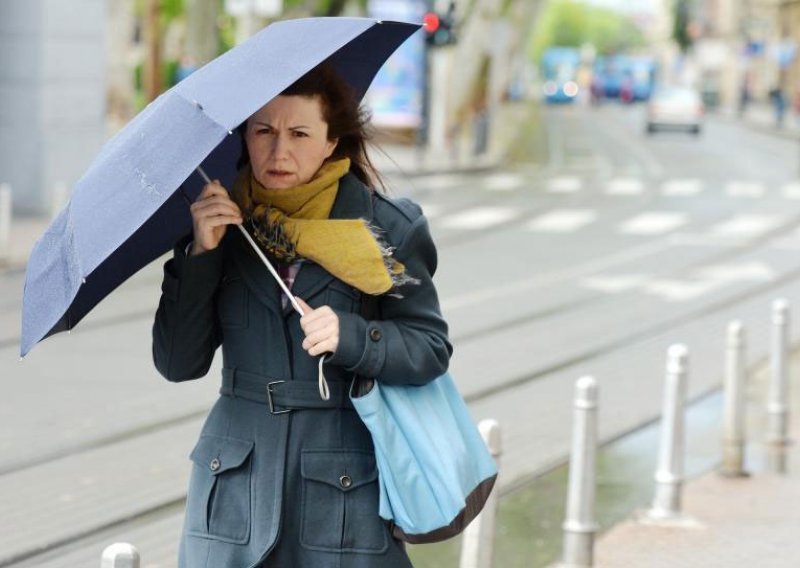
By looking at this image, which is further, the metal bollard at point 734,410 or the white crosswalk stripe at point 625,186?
the white crosswalk stripe at point 625,186

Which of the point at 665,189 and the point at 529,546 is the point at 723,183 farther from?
the point at 529,546

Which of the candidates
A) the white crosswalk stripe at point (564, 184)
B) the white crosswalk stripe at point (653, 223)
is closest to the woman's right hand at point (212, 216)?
the white crosswalk stripe at point (653, 223)

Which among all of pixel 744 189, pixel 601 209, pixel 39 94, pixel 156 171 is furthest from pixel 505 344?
pixel 744 189

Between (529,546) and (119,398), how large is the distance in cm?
376

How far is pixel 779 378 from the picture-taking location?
9.57 metres

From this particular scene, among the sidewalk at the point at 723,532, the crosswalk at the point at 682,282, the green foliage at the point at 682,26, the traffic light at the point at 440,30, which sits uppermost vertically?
the traffic light at the point at 440,30

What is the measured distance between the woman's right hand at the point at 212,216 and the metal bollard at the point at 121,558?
60 centimetres

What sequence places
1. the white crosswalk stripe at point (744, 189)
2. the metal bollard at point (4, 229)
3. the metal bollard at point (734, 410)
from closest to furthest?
the metal bollard at point (734, 410), the metal bollard at point (4, 229), the white crosswalk stripe at point (744, 189)

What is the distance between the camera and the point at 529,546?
24.6 feet

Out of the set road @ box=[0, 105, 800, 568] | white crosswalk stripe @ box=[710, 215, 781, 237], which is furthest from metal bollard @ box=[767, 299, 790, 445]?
white crosswalk stripe @ box=[710, 215, 781, 237]

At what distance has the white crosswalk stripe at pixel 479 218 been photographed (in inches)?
946

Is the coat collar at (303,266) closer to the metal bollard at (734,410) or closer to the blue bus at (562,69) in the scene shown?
the metal bollard at (734,410)

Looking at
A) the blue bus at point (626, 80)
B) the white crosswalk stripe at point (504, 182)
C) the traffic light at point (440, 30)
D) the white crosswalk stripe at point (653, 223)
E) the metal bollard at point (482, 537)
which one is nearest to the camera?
the metal bollard at point (482, 537)

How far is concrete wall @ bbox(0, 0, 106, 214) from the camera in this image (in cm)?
2258
